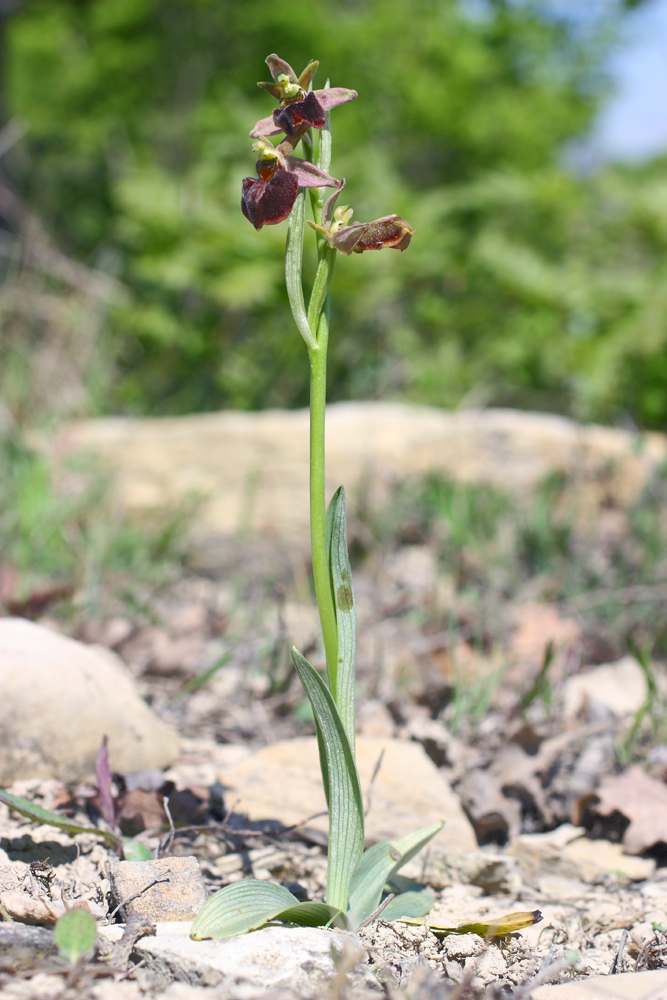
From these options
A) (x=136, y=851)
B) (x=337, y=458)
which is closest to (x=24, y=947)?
(x=136, y=851)

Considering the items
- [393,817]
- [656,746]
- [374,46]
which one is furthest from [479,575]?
[374,46]

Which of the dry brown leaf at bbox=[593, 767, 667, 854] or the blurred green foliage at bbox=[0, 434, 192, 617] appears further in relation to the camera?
the blurred green foliage at bbox=[0, 434, 192, 617]

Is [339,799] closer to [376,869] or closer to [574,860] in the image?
[376,869]

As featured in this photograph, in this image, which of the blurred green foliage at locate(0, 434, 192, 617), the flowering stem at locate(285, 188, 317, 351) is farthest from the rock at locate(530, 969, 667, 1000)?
the blurred green foliage at locate(0, 434, 192, 617)

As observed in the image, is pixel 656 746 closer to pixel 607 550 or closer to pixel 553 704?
pixel 553 704

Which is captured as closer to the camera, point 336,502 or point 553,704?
point 336,502

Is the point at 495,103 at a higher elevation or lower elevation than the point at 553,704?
higher

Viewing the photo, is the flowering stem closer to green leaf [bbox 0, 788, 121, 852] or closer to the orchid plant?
the orchid plant
